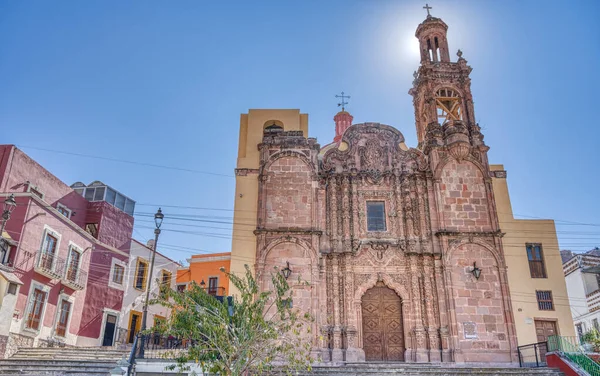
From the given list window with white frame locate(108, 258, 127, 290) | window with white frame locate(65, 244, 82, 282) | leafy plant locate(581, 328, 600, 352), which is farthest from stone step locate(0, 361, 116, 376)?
leafy plant locate(581, 328, 600, 352)

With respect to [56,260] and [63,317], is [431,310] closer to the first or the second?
[56,260]

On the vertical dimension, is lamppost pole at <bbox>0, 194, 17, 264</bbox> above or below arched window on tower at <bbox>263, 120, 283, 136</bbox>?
below

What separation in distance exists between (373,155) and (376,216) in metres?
2.55

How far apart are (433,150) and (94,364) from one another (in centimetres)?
1400

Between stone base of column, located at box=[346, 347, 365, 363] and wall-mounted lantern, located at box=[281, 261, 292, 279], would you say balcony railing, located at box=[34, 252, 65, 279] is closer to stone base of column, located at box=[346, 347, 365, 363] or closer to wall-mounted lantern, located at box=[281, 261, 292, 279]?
wall-mounted lantern, located at box=[281, 261, 292, 279]

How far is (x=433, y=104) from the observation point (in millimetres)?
21000

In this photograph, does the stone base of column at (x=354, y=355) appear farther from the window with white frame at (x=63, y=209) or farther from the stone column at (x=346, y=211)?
the window with white frame at (x=63, y=209)

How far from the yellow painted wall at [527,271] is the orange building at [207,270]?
17430 millimetres

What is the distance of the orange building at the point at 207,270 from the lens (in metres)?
30.5

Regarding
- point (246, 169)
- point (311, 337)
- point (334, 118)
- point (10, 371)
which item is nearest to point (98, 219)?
point (246, 169)

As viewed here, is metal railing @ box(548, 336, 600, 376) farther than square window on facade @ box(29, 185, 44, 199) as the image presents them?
No

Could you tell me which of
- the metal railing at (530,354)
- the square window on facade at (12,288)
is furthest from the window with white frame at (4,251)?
the metal railing at (530,354)

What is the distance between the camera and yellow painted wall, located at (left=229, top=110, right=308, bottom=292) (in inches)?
698

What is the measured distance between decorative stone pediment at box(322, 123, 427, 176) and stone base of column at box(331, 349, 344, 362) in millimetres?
6554
